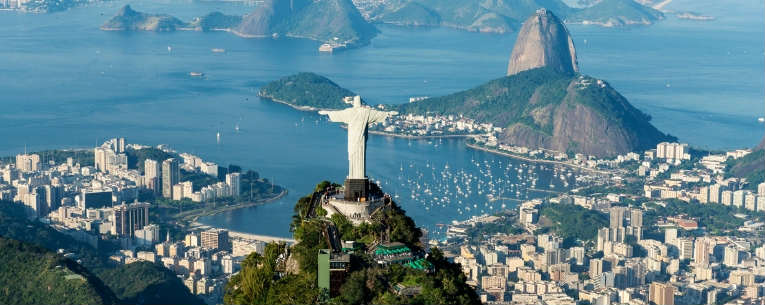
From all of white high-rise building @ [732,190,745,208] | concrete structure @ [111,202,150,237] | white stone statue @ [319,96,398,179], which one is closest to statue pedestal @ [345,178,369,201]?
white stone statue @ [319,96,398,179]

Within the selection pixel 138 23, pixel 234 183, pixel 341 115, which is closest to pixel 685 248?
pixel 234 183

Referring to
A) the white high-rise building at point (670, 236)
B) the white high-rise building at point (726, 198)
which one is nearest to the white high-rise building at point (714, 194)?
the white high-rise building at point (726, 198)

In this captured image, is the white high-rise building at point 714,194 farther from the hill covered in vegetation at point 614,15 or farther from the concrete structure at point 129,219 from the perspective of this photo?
the hill covered in vegetation at point 614,15

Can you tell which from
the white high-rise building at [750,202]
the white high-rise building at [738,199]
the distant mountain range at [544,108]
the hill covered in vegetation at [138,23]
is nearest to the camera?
the white high-rise building at [750,202]

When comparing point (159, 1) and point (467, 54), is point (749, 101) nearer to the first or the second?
point (467, 54)

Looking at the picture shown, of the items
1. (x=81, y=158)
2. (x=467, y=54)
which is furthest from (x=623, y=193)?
(x=467, y=54)

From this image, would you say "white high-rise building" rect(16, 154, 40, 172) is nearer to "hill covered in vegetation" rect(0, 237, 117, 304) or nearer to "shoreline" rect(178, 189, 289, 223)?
"shoreline" rect(178, 189, 289, 223)
